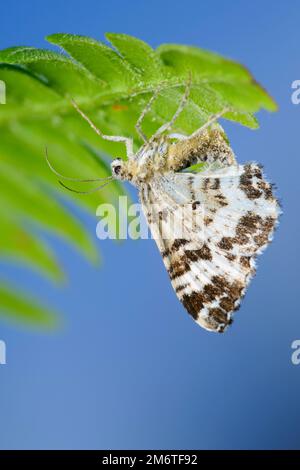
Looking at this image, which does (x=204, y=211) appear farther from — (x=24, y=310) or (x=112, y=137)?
(x=24, y=310)

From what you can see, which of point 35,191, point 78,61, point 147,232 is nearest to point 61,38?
point 78,61

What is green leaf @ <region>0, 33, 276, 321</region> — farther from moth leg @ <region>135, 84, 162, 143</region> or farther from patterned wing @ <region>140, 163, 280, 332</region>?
patterned wing @ <region>140, 163, 280, 332</region>

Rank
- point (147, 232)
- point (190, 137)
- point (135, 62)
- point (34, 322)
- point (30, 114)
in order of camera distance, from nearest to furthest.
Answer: point (34, 322) → point (135, 62) → point (30, 114) → point (190, 137) → point (147, 232)

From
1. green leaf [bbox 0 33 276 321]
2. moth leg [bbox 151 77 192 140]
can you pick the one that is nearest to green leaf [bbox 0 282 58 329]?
green leaf [bbox 0 33 276 321]

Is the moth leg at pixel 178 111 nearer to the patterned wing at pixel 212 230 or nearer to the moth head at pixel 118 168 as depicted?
the moth head at pixel 118 168

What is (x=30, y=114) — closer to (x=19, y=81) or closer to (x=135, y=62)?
(x=19, y=81)

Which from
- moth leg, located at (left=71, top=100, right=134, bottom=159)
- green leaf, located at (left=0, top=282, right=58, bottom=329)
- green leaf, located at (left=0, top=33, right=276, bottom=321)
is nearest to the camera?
green leaf, located at (left=0, top=282, right=58, bottom=329)

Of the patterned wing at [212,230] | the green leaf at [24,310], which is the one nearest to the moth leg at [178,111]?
the patterned wing at [212,230]
